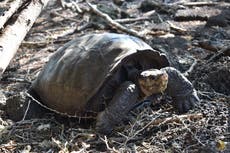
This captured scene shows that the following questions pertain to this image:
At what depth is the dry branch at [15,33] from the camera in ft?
14.2

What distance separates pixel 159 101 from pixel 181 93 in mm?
320

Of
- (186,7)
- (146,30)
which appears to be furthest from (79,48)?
(186,7)

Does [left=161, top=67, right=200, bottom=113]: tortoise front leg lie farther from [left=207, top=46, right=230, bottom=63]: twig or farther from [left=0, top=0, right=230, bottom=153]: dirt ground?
[left=207, top=46, right=230, bottom=63]: twig

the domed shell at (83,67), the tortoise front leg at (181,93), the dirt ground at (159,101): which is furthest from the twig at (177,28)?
the tortoise front leg at (181,93)

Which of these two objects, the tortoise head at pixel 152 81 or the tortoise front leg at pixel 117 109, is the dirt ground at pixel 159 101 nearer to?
the tortoise front leg at pixel 117 109

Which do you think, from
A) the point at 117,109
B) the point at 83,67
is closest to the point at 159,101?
the point at 117,109

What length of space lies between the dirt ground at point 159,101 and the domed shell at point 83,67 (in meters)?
0.20

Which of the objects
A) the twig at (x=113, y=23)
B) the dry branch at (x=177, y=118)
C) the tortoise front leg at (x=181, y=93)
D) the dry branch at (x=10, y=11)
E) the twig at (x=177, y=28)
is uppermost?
the dry branch at (x=10, y=11)

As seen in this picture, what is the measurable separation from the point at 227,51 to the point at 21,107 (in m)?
2.08

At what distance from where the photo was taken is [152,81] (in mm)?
3588

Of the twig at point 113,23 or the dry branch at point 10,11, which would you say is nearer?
the dry branch at point 10,11

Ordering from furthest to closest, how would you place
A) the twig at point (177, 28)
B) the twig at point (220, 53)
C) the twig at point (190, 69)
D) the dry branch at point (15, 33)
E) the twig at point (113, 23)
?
the twig at point (177, 28)
the twig at point (113, 23)
the twig at point (220, 53)
the twig at point (190, 69)
the dry branch at point (15, 33)

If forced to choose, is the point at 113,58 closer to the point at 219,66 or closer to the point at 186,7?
the point at 219,66

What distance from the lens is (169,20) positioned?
7.48 m
